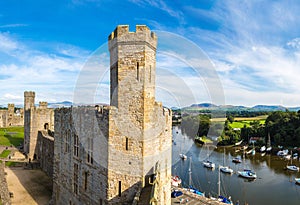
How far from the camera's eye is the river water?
1216 inches

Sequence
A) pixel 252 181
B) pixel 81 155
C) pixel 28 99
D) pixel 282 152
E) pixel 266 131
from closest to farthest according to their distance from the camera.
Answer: pixel 81 155
pixel 28 99
pixel 252 181
pixel 282 152
pixel 266 131

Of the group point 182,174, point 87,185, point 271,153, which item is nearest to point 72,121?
point 87,185

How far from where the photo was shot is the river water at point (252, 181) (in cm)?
3089

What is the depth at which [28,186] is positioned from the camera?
68.7 ft

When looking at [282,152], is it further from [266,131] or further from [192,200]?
[192,200]

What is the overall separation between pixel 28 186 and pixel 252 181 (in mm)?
31389

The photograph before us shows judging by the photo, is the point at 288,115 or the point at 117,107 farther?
the point at 288,115

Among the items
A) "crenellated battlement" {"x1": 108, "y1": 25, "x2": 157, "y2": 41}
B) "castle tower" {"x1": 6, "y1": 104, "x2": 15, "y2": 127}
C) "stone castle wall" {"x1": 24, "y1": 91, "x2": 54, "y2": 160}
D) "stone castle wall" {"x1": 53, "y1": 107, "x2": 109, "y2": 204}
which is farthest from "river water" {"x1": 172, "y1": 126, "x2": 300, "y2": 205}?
"castle tower" {"x1": 6, "y1": 104, "x2": 15, "y2": 127}

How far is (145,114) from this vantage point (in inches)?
384

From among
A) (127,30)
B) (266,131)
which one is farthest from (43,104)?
(266,131)

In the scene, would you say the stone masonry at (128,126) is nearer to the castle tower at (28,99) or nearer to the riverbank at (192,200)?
the riverbank at (192,200)

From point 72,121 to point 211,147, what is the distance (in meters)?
57.2

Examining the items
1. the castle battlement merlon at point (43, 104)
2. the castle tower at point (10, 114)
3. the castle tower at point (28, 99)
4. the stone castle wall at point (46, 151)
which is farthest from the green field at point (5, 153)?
the castle tower at point (10, 114)

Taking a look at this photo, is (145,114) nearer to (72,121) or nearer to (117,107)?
(117,107)
